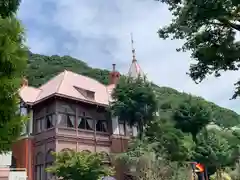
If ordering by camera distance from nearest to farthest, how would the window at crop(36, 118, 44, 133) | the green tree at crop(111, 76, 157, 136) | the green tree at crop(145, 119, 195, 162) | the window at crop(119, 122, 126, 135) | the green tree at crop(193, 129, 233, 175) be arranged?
the green tree at crop(145, 119, 195, 162) → the window at crop(36, 118, 44, 133) → the green tree at crop(111, 76, 157, 136) → the green tree at crop(193, 129, 233, 175) → the window at crop(119, 122, 126, 135)

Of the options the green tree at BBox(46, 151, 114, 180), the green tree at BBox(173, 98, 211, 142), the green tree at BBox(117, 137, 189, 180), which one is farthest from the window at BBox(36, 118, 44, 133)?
the green tree at BBox(173, 98, 211, 142)

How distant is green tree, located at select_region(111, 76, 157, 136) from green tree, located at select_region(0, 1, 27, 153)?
20.9 metres

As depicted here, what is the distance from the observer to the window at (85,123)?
2654 centimetres

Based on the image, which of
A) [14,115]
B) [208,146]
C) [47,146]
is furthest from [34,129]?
[14,115]

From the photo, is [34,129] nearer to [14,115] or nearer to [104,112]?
[104,112]

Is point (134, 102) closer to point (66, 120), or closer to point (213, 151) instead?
point (66, 120)

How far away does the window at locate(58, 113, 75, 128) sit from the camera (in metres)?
25.1

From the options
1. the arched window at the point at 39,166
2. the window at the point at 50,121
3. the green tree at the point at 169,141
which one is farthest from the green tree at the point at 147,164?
the arched window at the point at 39,166

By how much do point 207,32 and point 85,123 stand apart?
16521 millimetres

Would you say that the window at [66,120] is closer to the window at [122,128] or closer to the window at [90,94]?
the window at [90,94]

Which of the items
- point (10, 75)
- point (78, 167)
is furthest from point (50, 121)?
point (10, 75)

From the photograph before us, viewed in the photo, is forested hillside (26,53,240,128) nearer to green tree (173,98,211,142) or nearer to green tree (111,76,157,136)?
green tree (173,98,211,142)

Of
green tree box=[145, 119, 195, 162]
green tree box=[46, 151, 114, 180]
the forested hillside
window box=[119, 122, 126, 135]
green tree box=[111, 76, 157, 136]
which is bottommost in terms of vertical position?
green tree box=[46, 151, 114, 180]

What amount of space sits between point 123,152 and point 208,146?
21.6 ft
